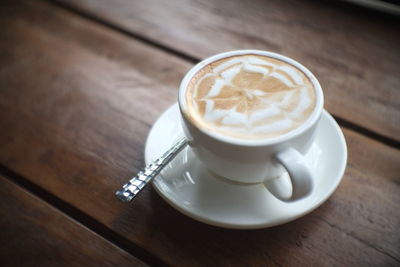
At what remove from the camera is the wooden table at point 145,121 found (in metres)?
0.51

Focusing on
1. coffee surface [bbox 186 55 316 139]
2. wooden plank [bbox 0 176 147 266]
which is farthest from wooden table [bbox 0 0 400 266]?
coffee surface [bbox 186 55 316 139]

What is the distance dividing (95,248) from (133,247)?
5 centimetres

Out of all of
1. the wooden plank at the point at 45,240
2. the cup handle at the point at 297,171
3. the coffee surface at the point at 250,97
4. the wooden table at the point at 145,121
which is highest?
the coffee surface at the point at 250,97

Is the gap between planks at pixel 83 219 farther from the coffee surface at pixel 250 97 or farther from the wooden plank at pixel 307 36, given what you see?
the wooden plank at pixel 307 36

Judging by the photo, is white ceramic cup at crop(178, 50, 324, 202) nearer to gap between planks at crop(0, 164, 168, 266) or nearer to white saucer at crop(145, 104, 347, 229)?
white saucer at crop(145, 104, 347, 229)

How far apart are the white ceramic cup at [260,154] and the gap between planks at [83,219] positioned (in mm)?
155

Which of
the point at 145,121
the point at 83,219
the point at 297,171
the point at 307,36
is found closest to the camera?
the point at 297,171

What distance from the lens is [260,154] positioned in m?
0.46

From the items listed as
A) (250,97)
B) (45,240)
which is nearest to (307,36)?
(250,97)

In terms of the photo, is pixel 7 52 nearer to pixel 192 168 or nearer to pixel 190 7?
pixel 190 7

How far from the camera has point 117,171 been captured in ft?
2.01

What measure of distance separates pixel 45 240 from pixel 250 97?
14.3 inches

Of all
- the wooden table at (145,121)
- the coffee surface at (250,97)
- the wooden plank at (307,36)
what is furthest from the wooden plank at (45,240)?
the wooden plank at (307,36)

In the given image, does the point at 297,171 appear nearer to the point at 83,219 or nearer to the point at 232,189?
the point at 232,189
